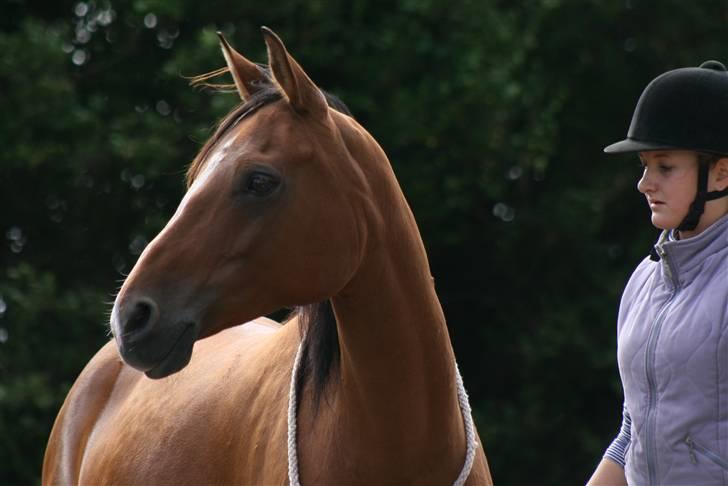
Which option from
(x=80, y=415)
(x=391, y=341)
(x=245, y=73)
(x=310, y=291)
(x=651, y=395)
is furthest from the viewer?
(x=80, y=415)

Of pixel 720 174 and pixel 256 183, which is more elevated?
pixel 256 183

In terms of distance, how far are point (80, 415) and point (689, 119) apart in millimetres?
2938

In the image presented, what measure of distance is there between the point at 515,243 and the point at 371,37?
1.95m

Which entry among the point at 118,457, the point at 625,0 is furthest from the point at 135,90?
the point at 118,457

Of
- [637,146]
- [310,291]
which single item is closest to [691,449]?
[637,146]

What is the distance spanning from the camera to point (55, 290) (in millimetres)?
8219

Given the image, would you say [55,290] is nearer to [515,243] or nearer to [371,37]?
[371,37]

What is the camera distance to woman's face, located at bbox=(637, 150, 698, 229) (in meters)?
2.97

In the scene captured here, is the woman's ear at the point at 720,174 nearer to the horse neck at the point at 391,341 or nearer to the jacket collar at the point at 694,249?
the jacket collar at the point at 694,249

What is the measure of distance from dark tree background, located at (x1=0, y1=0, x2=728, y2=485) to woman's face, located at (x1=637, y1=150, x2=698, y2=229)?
478 cm

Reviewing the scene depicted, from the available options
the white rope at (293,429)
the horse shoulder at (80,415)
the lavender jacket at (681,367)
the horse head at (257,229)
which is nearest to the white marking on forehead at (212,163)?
the horse head at (257,229)

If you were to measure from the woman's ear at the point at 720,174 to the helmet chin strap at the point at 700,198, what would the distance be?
2 centimetres

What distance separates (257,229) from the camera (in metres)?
3.00

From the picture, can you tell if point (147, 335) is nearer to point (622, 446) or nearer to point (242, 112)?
point (242, 112)
